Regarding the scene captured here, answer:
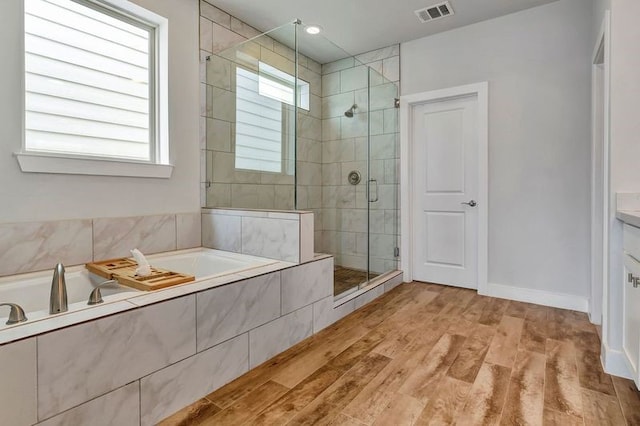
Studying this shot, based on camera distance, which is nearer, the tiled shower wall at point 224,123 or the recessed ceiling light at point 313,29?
the tiled shower wall at point 224,123

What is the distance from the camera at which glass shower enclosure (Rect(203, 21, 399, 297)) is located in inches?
111

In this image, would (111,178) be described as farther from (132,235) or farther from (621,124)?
(621,124)

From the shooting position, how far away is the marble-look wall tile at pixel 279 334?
1827 millimetres

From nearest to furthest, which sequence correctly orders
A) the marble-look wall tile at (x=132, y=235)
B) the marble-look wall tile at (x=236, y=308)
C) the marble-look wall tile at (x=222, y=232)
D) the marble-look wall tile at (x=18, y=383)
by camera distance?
the marble-look wall tile at (x=18, y=383), the marble-look wall tile at (x=236, y=308), the marble-look wall tile at (x=132, y=235), the marble-look wall tile at (x=222, y=232)

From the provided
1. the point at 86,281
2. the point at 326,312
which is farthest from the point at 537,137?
the point at 86,281

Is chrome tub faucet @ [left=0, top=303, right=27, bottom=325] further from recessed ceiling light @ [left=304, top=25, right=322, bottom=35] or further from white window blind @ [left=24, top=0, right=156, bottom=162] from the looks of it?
recessed ceiling light @ [left=304, top=25, right=322, bottom=35]

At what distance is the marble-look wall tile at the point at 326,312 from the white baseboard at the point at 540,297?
1.48 meters

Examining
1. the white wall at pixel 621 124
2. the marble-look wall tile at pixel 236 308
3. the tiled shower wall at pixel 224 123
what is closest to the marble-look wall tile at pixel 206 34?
the tiled shower wall at pixel 224 123

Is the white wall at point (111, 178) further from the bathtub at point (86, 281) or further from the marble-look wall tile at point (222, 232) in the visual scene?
the bathtub at point (86, 281)

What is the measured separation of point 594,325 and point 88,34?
407cm

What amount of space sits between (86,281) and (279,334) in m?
1.19

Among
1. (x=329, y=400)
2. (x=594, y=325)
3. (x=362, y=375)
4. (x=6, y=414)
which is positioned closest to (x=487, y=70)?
(x=594, y=325)

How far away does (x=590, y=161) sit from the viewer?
2629mm

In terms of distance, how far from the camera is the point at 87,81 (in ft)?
7.16
